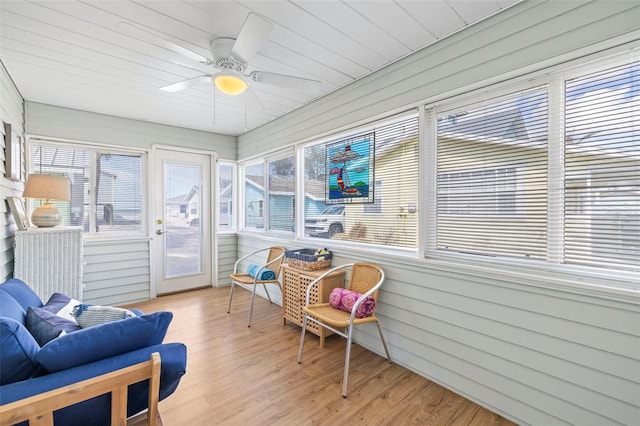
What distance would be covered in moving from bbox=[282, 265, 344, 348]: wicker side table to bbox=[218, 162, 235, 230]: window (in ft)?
6.91

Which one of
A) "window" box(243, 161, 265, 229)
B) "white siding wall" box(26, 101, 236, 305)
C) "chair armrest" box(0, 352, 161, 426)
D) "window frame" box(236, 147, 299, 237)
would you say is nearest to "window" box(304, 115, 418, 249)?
"window frame" box(236, 147, 299, 237)

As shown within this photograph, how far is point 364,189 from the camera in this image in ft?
9.32

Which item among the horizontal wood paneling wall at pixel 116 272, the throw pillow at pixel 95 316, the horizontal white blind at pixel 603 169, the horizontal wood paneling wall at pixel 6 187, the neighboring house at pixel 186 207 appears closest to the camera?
the horizontal white blind at pixel 603 169

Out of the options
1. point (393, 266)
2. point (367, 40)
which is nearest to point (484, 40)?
point (367, 40)

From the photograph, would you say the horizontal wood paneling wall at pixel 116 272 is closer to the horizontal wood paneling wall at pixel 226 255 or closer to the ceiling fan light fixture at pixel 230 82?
the horizontal wood paneling wall at pixel 226 255

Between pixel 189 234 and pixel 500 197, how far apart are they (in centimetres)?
430

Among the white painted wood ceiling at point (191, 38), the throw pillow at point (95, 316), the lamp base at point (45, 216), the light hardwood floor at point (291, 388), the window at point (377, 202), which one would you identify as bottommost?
the light hardwood floor at point (291, 388)

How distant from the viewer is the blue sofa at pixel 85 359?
1.04 m

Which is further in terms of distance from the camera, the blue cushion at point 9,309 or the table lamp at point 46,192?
the table lamp at point 46,192

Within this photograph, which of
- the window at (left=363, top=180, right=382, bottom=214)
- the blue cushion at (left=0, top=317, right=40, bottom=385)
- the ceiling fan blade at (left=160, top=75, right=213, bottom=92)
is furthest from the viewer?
the window at (left=363, top=180, right=382, bottom=214)

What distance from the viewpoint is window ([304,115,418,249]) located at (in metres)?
2.45

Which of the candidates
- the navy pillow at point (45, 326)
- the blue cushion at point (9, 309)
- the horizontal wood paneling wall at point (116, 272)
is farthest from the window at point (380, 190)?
the horizontal wood paneling wall at point (116, 272)

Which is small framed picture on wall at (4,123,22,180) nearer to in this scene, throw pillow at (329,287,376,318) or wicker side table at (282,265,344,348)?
wicker side table at (282,265,344,348)

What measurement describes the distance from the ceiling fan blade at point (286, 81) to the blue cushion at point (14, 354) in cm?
190
